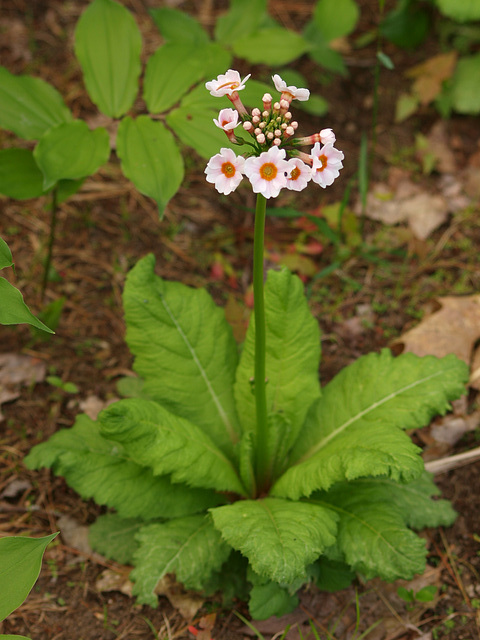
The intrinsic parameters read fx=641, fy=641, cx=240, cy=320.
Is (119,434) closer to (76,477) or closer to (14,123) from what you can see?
(76,477)

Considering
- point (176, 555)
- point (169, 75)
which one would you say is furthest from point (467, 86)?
point (176, 555)

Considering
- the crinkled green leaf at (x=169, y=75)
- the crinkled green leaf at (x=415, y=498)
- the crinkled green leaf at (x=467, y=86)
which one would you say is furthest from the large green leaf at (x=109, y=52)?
the crinkled green leaf at (x=467, y=86)

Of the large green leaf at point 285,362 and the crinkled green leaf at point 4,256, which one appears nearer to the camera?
the crinkled green leaf at point 4,256

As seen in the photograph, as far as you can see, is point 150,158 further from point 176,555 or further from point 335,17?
point 335,17

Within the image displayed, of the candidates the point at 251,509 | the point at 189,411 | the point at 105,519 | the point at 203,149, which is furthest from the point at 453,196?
the point at 105,519

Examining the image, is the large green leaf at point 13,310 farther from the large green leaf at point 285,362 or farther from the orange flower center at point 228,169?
the large green leaf at point 285,362

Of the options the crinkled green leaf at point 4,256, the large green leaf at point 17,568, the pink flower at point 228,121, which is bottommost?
the large green leaf at point 17,568
